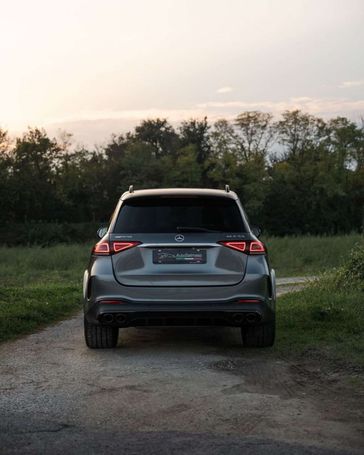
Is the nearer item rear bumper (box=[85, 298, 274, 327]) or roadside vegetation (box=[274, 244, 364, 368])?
rear bumper (box=[85, 298, 274, 327])

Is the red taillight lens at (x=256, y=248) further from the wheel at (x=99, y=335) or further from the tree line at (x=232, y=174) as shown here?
the tree line at (x=232, y=174)

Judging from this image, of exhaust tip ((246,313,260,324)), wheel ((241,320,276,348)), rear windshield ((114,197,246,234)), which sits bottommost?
wheel ((241,320,276,348))

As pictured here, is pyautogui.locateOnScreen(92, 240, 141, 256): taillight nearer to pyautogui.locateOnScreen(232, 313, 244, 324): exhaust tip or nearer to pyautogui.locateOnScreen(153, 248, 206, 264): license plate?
pyautogui.locateOnScreen(153, 248, 206, 264): license plate

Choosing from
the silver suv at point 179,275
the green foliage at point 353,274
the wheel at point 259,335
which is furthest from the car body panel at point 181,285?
the green foliage at point 353,274

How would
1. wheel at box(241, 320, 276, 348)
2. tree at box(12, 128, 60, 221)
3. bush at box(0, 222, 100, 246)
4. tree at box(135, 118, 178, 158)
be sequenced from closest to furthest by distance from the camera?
1. wheel at box(241, 320, 276, 348)
2. bush at box(0, 222, 100, 246)
3. tree at box(12, 128, 60, 221)
4. tree at box(135, 118, 178, 158)

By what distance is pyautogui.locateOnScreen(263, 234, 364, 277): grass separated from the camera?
3173 cm

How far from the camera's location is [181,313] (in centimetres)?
736

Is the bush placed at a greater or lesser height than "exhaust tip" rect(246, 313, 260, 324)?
lesser

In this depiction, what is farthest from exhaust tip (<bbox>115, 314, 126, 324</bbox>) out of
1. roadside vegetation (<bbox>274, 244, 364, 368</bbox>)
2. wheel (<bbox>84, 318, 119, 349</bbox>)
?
roadside vegetation (<bbox>274, 244, 364, 368</bbox>)

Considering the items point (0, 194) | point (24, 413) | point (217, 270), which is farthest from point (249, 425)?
point (0, 194)

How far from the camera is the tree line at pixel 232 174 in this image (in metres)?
70.0

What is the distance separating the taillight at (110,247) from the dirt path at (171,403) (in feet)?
3.68

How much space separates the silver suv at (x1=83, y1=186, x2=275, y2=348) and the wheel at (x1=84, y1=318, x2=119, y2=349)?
0.34 metres

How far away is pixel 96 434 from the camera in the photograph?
15.3 ft
